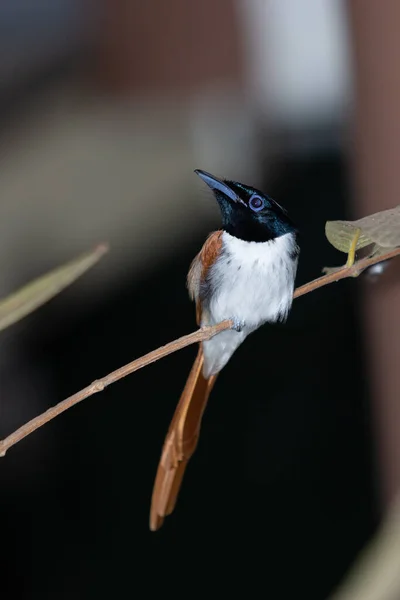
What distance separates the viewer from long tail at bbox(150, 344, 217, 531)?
37cm

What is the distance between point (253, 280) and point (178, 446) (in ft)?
0.38

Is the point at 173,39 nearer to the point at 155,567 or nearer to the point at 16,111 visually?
the point at 16,111

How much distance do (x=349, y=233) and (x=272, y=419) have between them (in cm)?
97

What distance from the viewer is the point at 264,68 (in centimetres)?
166

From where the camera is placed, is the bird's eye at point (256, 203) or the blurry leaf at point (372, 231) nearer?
the blurry leaf at point (372, 231)

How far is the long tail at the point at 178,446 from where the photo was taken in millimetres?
372

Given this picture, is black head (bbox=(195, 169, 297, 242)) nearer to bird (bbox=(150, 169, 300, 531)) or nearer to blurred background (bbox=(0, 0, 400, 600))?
bird (bbox=(150, 169, 300, 531))

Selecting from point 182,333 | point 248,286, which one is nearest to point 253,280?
point 248,286

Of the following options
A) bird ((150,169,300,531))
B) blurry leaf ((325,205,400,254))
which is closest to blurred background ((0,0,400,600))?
bird ((150,169,300,531))

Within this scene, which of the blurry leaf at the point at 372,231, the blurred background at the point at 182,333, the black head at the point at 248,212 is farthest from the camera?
the blurred background at the point at 182,333

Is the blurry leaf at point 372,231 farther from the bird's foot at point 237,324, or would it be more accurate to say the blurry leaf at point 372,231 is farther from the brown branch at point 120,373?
the bird's foot at point 237,324

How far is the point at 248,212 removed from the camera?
381mm

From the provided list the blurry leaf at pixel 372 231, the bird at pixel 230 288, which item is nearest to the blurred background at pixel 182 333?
the bird at pixel 230 288

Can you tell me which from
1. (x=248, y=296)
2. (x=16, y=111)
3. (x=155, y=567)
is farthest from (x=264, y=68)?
(x=248, y=296)
